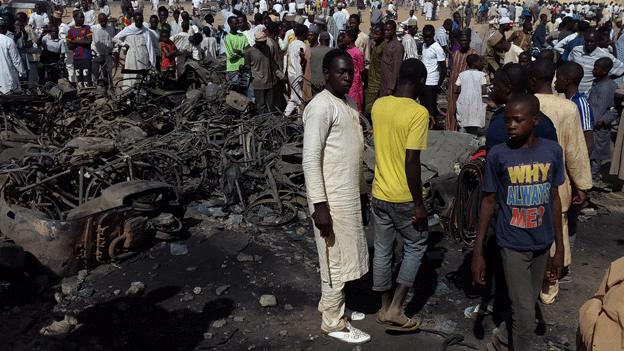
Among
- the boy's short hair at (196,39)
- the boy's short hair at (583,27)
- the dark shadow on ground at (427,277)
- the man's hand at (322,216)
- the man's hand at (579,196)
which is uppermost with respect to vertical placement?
Result: the boy's short hair at (583,27)

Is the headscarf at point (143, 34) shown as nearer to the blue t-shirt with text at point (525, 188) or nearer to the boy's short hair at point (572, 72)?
the boy's short hair at point (572, 72)

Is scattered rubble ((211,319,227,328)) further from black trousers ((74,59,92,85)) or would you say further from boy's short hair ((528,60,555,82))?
black trousers ((74,59,92,85))

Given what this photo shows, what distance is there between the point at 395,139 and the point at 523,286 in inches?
47.0

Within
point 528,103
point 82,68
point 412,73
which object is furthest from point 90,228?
point 82,68

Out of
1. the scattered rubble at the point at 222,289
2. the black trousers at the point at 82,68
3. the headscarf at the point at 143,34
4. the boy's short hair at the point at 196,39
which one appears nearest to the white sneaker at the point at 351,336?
the scattered rubble at the point at 222,289

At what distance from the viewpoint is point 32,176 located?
5750 mm

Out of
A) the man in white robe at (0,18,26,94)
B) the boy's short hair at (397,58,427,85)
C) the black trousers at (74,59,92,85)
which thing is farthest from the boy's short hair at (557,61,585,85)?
the black trousers at (74,59,92,85)

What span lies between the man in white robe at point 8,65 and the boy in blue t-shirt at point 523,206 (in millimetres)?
8271

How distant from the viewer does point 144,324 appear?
4.35m

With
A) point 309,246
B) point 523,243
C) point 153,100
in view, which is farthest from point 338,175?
point 153,100

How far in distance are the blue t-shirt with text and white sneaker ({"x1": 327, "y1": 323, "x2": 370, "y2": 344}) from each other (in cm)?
121

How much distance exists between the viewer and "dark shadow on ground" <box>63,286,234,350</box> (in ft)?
13.5

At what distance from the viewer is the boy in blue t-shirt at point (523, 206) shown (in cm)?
325

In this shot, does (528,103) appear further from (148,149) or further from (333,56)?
(148,149)
